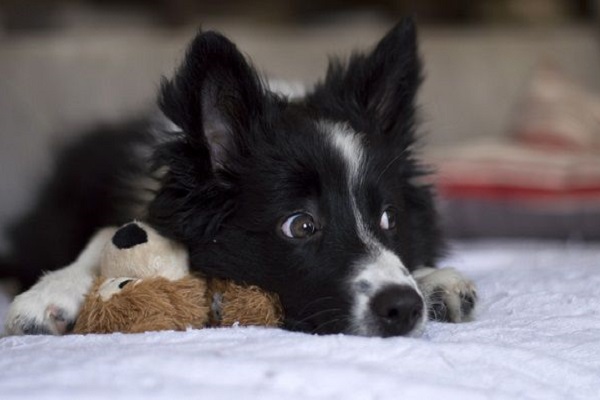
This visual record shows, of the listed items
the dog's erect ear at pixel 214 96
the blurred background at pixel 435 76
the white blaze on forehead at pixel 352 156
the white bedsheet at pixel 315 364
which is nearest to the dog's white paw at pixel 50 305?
the white bedsheet at pixel 315 364

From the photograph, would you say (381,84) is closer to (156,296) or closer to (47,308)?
(156,296)

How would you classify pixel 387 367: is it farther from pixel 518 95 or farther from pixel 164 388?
pixel 518 95

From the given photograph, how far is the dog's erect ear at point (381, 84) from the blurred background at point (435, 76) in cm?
54

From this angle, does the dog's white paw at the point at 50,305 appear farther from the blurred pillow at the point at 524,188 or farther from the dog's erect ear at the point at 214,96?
the blurred pillow at the point at 524,188

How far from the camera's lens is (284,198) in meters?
2.11

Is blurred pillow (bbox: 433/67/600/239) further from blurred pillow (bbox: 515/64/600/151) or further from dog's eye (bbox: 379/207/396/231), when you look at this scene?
dog's eye (bbox: 379/207/396/231)

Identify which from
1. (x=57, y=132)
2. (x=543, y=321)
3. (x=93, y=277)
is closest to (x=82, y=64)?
(x=57, y=132)

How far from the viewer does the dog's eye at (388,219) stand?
2.19 m

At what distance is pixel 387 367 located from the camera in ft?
5.25

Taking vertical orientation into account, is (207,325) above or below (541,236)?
above

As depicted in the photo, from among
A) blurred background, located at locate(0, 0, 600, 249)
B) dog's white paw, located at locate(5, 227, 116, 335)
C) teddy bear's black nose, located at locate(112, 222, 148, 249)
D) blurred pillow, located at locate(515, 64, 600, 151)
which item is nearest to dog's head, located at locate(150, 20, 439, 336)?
teddy bear's black nose, located at locate(112, 222, 148, 249)

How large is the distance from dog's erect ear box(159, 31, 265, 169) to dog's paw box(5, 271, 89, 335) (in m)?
0.50

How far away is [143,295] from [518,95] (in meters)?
4.20

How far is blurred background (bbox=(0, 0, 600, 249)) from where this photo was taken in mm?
4035
